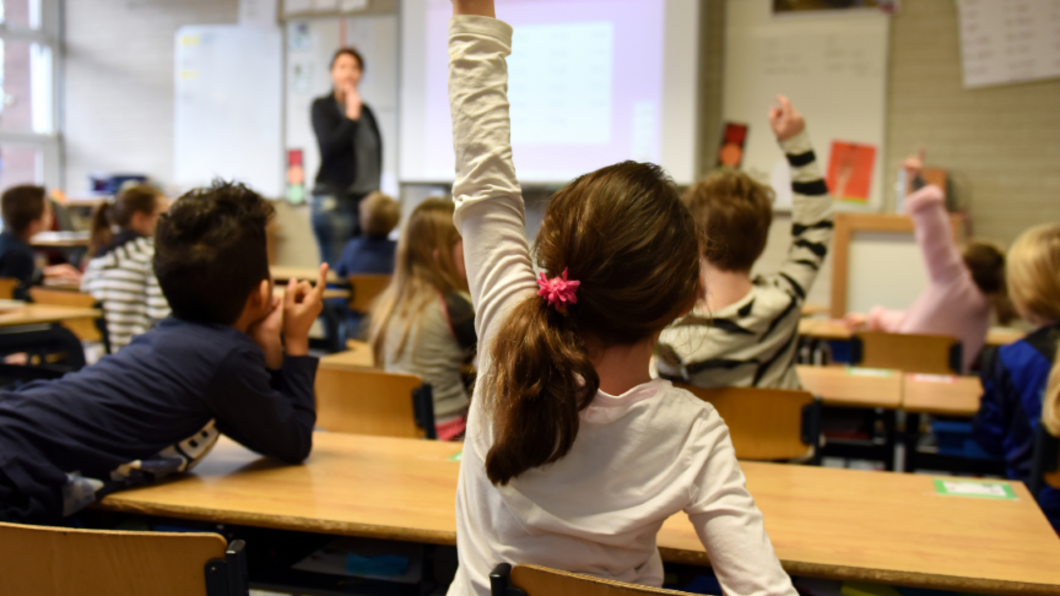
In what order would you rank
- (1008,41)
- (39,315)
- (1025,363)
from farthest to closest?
(1008,41)
(39,315)
(1025,363)

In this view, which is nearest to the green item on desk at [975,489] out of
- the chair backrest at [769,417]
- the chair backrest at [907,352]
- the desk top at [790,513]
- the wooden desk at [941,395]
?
the desk top at [790,513]

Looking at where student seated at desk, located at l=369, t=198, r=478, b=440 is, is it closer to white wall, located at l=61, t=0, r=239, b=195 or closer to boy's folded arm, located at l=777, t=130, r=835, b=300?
boy's folded arm, located at l=777, t=130, r=835, b=300

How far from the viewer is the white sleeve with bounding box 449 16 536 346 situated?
38.3 inches

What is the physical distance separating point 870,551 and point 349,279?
353 centimetres

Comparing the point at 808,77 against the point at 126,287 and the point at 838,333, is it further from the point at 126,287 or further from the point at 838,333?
the point at 126,287

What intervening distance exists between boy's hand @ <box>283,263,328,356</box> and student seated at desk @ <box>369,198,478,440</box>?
2.71 ft

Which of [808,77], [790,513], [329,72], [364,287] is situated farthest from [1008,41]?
[790,513]

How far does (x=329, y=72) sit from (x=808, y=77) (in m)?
3.75

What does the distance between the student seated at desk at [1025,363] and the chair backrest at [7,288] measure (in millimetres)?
4030

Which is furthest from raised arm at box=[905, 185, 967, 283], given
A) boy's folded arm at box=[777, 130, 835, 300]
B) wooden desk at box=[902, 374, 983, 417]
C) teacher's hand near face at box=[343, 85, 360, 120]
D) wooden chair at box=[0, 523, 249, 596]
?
teacher's hand near face at box=[343, 85, 360, 120]

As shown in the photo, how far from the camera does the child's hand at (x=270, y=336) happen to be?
1521mm

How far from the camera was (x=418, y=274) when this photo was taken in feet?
8.00

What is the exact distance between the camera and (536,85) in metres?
6.02

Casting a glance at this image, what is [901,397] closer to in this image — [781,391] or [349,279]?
[781,391]
